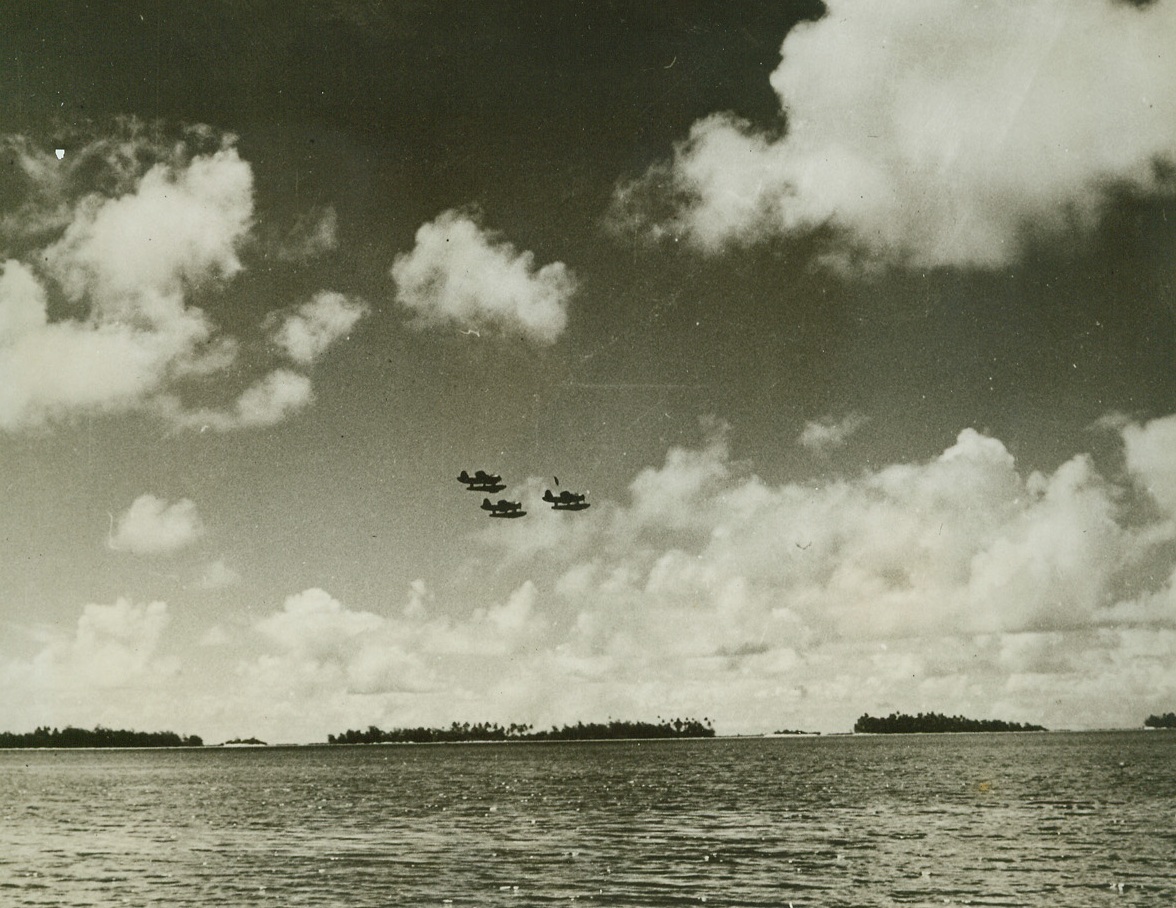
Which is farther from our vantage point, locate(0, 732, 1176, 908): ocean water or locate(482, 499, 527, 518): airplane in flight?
locate(482, 499, 527, 518): airplane in flight

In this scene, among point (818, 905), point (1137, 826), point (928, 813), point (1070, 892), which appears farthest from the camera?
point (928, 813)

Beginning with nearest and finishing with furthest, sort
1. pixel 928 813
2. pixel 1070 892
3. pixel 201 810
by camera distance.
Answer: pixel 1070 892
pixel 928 813
pixel 201 810

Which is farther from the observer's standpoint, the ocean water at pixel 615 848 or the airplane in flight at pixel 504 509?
the airplane in flight at pixel 504 509

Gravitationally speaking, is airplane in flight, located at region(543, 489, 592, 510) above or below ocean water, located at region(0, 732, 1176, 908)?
above

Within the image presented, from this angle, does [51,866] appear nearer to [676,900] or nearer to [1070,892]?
[676,900]

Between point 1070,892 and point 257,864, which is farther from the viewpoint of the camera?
point 257,864

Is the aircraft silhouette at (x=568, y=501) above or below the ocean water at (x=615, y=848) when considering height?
above

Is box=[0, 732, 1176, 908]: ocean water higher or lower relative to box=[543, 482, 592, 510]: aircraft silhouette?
lower

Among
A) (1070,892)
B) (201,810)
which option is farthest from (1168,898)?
(201,810)

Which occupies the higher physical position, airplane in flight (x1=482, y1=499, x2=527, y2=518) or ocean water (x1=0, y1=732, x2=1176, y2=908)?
airplane in flight (x1=482, y1=499, x2=527, y2=518)

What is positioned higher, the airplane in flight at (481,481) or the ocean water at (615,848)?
the airplane in flight at (481,481)
